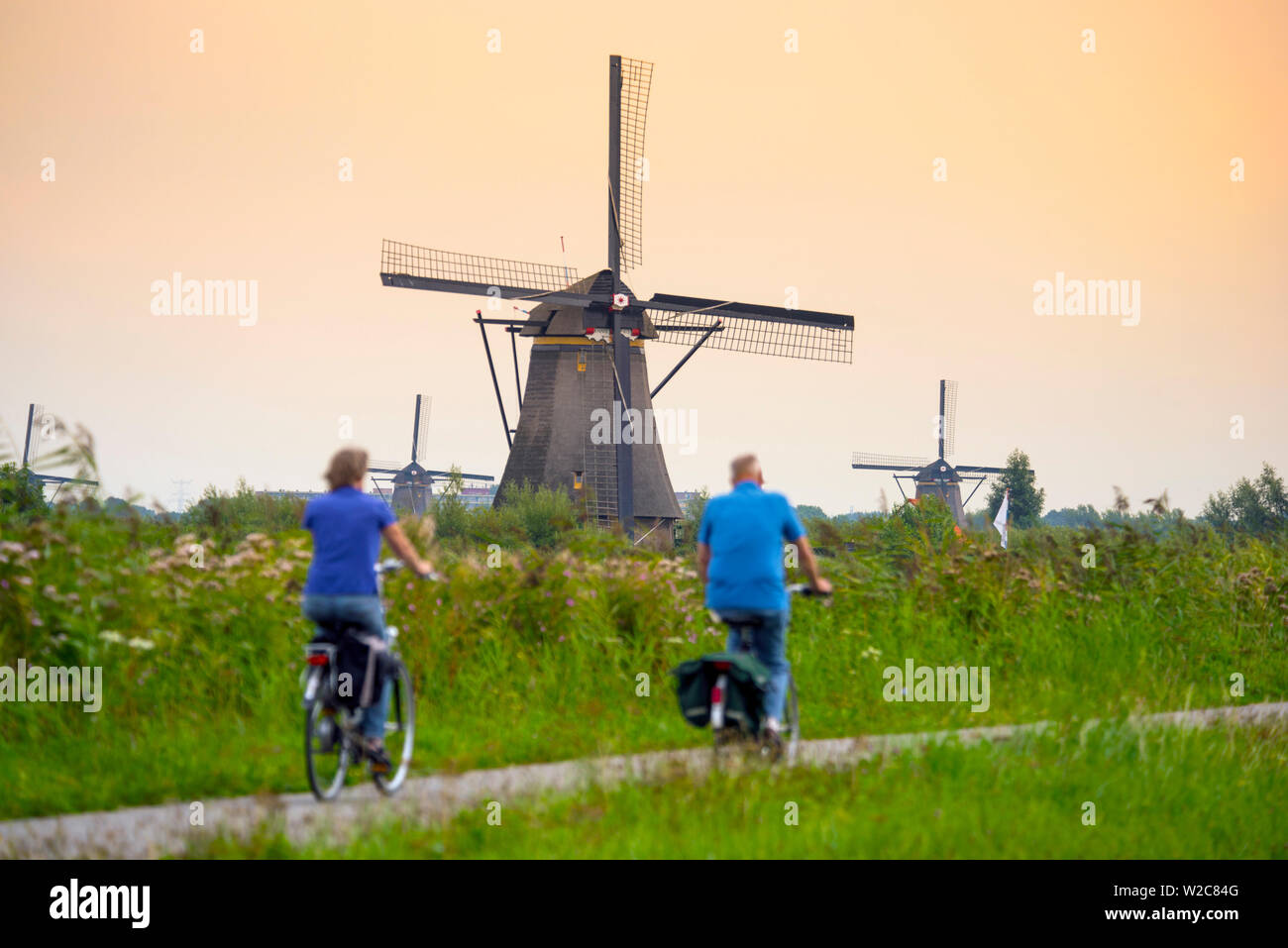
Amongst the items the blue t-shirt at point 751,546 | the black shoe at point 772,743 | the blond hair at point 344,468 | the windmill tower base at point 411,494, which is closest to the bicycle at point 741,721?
the black shoe at point 772,743

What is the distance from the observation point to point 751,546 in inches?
327

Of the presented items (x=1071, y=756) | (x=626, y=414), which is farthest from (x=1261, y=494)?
(x=1071, y=756)

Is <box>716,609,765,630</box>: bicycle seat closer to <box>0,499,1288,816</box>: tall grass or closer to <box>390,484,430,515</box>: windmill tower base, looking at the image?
<box>0,499,1288,816</box>: tall grass

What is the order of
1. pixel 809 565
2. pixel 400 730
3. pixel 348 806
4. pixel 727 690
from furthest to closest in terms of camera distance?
pixel 809 565 → pixel 400 730 → pixel 727 690 → pixel 348 806

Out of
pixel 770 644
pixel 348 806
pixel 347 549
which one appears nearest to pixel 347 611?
pixel 347 549

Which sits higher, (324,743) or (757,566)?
(757,566)

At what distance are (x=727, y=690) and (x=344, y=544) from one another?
2.40 m

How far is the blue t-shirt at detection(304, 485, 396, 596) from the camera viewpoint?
7.47 meters

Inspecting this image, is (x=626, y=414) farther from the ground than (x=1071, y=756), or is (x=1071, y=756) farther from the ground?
(x=626, y=414)

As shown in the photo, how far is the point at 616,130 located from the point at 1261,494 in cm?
6966

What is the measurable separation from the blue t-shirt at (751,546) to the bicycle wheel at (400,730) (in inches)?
75.3

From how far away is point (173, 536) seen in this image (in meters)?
11.3

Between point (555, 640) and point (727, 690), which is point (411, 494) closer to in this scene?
point (555, 640)
